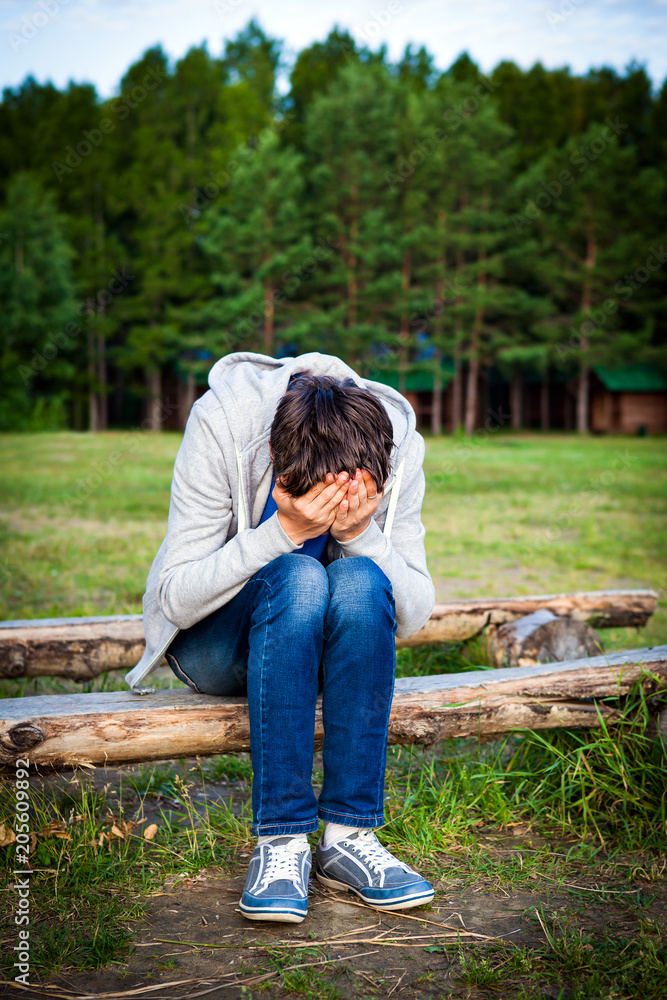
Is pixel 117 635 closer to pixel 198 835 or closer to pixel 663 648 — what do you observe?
pixel 198 835

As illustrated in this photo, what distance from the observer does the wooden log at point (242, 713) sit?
7.04ft

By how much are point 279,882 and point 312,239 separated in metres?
29.2

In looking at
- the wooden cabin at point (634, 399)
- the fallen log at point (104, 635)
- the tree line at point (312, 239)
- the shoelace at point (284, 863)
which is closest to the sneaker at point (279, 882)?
the shoelace at point (284, 863)

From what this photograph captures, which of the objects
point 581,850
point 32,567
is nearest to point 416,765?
point 581,850

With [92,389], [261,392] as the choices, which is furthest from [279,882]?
[92,389]

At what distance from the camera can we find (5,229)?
28.9m

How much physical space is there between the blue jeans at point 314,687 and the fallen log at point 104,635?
45.9 inches

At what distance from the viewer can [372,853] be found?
2158 millimetres

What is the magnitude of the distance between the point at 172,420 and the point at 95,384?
3549mm

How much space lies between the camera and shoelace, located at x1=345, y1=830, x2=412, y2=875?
213cm

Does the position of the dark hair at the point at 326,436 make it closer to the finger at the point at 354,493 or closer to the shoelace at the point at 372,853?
the finger at the point at 354,493

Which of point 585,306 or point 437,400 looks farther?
point 585,306

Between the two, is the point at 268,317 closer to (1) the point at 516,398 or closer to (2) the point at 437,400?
(2) the point at 437,400

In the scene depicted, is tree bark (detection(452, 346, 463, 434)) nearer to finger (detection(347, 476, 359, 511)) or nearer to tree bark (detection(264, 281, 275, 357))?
tree bark (detection(264, 281, 275, 357))
